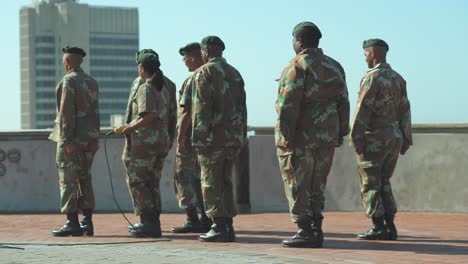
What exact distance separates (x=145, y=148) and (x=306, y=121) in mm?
1993

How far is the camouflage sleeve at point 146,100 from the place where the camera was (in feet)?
34.0

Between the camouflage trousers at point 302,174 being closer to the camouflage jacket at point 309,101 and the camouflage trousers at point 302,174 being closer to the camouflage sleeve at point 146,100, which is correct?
the camouflage jacket at point 309,101

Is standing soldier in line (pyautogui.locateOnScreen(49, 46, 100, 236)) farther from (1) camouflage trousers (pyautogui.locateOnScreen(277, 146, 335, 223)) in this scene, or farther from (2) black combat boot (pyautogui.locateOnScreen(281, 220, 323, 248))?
(2) black combat boot (pyautogui.locateOnScreen(281, 220, 323, 248))

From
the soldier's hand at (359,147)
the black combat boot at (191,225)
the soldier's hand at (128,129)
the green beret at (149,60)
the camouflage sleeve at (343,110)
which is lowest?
the black combat boot at (191,225)

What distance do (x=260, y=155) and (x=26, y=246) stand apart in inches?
236

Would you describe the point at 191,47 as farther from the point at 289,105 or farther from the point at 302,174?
the point at 302,174

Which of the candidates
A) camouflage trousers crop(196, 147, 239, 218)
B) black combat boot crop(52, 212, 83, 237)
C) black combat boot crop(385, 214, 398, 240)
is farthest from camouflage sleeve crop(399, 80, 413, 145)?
black combat boot crop(52, 212, 83, 237)

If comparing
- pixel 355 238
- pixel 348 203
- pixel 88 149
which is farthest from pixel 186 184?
pixel 348 203

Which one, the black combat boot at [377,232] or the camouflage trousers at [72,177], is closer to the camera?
the black combat boot at [377,232]

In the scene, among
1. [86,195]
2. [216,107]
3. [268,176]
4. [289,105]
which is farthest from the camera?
[268,176]

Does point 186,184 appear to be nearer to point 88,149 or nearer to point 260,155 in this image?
point 88,149

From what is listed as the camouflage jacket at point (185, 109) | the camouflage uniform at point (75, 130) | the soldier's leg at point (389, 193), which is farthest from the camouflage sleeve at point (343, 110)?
the camouflage uniform at point (75, 130)

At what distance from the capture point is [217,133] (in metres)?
10.0

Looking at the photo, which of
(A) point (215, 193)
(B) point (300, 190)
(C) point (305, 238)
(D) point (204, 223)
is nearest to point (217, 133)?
(A) point (215, 193)
